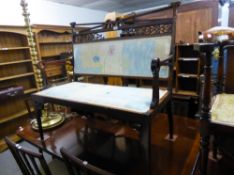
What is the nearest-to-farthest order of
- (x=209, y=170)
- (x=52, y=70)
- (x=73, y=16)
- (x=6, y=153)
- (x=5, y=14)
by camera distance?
1. (x=209, y=170)
2. (x=6, y=153)
3. (x=5, y=14)
4. (x=52, y=70)
5. (x=73, y=16)

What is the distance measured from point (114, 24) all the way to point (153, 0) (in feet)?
10.8

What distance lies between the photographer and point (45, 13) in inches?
142

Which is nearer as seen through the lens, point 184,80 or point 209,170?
point 209,170

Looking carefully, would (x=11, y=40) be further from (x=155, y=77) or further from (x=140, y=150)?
(x=155, y=77)

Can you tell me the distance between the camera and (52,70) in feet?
11.1

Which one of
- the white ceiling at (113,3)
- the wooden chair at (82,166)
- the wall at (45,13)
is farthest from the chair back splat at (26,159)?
the white ceiling at (113,3)

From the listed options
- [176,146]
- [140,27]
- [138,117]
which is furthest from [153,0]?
[138,117]

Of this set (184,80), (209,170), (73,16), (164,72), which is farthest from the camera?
(73,16)

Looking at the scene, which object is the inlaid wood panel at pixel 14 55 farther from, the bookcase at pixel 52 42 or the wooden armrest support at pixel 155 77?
the wooden armrest support at pixel 155 77

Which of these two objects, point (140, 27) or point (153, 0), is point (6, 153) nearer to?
point (140, 27)

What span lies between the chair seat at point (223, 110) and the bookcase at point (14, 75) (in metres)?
2.60

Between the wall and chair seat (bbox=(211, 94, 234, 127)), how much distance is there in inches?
131

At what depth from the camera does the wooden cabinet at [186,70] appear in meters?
2.90

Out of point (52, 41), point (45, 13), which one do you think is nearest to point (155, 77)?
point (52, 41)
